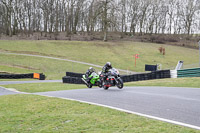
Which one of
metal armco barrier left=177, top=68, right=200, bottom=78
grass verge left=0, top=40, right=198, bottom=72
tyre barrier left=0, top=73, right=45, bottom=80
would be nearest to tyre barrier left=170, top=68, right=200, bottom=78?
metal armco barrier left=177, top=68, right=200, bottom=78

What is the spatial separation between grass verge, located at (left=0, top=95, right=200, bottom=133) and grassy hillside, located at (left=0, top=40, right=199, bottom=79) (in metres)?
25.6

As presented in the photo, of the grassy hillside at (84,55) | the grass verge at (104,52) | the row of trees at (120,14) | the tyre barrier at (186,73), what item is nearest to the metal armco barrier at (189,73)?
the tyre barrier at (186,73)

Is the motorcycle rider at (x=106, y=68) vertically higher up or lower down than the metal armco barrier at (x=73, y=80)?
higher up

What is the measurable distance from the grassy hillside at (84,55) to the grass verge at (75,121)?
84.0 feet

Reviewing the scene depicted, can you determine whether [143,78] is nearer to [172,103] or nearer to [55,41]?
[172,103]

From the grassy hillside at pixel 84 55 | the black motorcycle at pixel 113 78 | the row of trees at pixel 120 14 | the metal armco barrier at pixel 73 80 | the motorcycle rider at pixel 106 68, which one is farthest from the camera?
the row of trees at pixel 120 14

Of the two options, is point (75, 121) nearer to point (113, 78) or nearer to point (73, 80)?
point (113, 78)

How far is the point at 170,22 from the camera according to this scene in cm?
8531

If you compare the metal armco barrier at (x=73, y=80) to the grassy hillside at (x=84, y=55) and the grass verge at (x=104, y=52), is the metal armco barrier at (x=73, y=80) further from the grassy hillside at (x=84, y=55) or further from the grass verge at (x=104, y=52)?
the grass verge at (x=104, y=52)

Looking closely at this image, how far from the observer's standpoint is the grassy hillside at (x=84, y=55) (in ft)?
129

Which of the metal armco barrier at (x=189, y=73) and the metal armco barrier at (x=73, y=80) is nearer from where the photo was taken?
the metal armco barrier at (x=189, y=73)

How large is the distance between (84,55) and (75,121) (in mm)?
45825

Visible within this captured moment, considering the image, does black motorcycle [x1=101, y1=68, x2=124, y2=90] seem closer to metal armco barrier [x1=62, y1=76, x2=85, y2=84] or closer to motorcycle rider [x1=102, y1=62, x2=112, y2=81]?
motorcycle rider [x1=102, y1=62, x2=112, y2=81]

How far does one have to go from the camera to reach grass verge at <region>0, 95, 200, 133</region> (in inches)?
219
